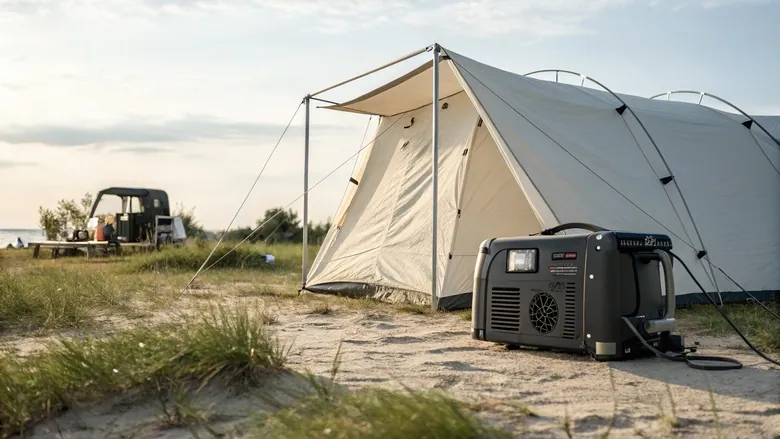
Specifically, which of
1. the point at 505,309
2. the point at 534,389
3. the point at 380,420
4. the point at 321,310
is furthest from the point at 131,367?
the point at 321,310

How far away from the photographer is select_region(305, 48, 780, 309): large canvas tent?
21.4ft

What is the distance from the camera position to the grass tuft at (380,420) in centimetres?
233

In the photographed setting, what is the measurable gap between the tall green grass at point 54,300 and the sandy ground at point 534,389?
51 cm

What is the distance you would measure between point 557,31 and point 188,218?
15908mm

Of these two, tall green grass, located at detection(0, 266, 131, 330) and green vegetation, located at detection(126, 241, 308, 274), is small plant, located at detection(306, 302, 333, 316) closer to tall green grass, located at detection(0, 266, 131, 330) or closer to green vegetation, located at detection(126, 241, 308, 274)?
tall green grass, located at detection(0, 266, 131, 330)

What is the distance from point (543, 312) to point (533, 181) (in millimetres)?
1937

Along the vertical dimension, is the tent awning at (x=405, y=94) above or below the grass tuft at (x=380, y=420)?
above

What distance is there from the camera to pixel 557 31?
7340mm

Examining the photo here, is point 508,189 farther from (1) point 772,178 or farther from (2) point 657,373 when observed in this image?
(2) point 657,373

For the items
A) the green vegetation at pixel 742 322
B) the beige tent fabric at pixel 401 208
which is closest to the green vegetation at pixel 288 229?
the beige tent fabric at pixel 401 208

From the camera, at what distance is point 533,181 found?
19.9 ft

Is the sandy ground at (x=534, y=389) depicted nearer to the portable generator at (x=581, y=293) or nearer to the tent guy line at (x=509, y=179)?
the portable generator at (x=581, y=293)

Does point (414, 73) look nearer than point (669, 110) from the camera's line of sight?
Yes

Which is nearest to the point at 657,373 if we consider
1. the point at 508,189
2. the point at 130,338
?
the point at 130,338
